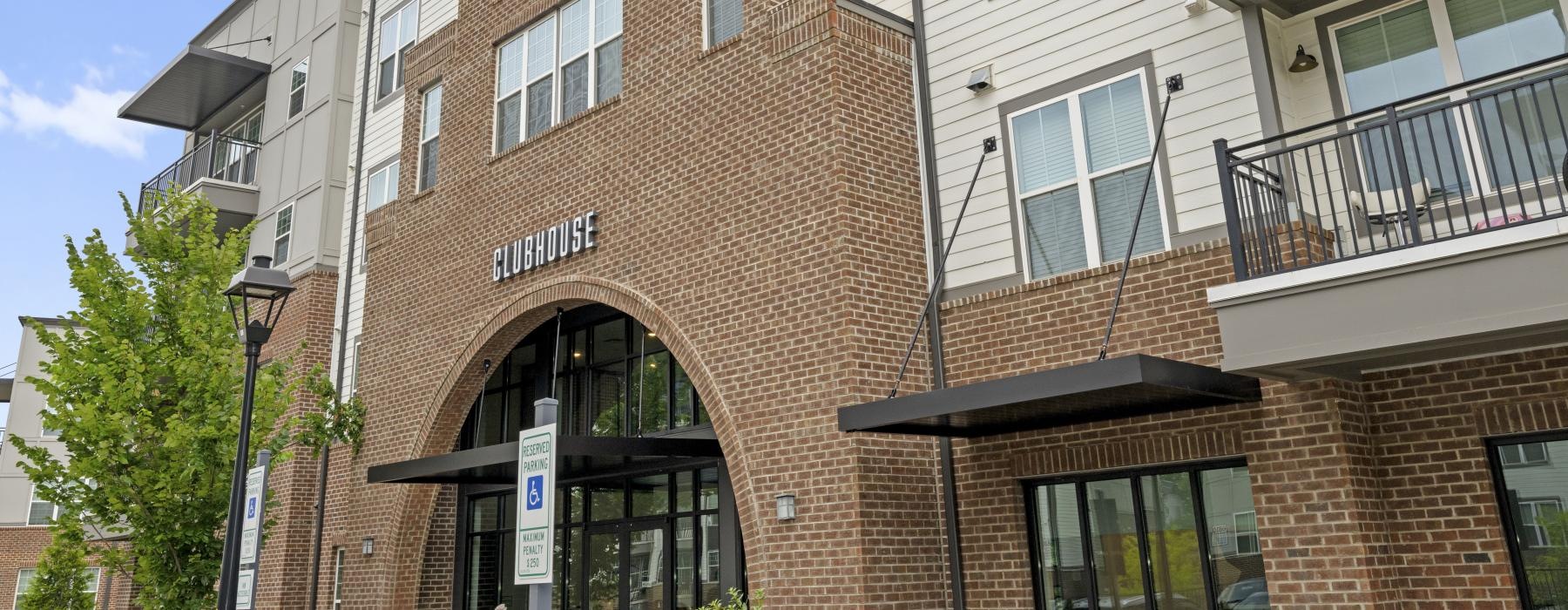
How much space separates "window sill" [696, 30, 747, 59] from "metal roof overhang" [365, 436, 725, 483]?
439 cm

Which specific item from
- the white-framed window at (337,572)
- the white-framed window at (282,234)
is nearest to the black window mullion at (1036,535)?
the white-framed window at (337,572)

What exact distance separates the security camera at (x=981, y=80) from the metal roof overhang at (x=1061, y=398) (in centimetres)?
348

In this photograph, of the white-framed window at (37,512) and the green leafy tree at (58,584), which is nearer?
the green leafy tree at (58,584)

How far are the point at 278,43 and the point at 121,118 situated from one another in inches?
250

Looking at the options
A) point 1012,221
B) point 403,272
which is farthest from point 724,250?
point 403,272

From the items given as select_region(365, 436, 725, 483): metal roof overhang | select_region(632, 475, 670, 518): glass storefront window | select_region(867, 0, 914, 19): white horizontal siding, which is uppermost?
select_region(867, 0, 914, 19): white horizontal siding

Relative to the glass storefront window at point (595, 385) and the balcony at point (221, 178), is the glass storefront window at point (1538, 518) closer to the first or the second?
the glass storefront window at point (595, 385)

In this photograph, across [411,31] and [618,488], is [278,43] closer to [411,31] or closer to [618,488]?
[411,31]

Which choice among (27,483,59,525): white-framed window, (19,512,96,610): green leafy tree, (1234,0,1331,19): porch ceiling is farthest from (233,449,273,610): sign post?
(27,483,59,525): white-framed window

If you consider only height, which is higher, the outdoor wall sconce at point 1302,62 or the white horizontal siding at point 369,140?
the white horizontal siding at point 369,140

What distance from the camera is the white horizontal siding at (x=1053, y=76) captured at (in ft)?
30.7

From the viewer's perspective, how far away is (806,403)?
34.9 ft

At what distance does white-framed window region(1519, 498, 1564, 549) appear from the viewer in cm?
769

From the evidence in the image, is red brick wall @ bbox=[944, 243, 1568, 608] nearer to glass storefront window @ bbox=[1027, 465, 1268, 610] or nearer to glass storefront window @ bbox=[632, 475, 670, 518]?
glass storefront window @ bbox=[1027, 465, 1268, 610]
